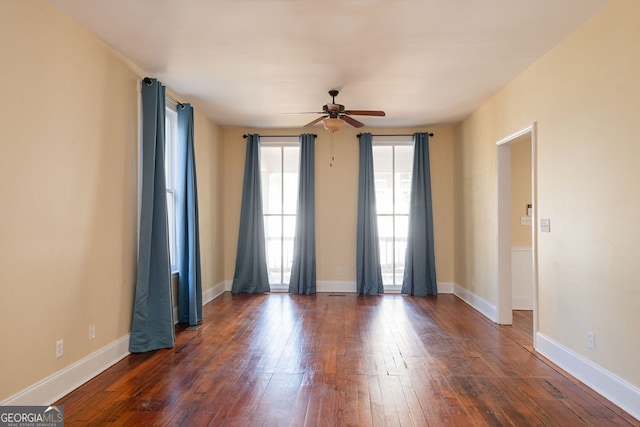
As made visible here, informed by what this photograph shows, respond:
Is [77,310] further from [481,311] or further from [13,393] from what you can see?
[481,311]

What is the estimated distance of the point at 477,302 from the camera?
546cm

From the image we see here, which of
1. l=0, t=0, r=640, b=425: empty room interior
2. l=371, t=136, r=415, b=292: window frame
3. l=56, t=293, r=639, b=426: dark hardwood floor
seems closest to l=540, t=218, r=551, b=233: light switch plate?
l=0, t=0, r=640, b=425: empty room interior

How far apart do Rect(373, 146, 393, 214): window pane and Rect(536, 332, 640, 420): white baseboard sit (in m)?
3.50

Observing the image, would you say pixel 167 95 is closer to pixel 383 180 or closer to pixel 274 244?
pixel 274 244

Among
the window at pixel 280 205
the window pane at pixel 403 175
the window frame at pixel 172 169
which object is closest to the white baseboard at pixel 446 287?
the window pane at pixel 403 175

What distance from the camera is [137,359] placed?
11.6ft

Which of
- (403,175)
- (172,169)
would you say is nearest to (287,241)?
(403,175)

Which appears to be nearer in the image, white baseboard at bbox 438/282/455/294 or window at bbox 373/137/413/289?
white baseboard at bbox 438/282/455/294

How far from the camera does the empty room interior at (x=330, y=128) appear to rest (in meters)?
2.55

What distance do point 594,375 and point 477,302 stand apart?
101 inches

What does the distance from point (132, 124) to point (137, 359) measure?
2248 mm

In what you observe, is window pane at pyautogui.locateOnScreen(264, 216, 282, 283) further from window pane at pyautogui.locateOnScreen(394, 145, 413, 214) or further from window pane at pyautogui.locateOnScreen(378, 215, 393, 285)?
window pane at pyautogui.locateOnScreen(394, 145, 413, 214)

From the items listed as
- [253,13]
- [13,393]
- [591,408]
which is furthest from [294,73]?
[591,408]

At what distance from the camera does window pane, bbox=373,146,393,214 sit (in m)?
6.81
